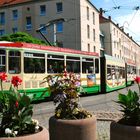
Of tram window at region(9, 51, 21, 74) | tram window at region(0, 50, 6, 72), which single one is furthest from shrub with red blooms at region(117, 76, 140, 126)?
tram window at region(9, 51, 21, 74)

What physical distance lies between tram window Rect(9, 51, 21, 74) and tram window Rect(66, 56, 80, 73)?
4580 millimetres

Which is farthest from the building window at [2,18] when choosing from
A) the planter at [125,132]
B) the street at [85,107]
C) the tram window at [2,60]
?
the planter at [125,132]

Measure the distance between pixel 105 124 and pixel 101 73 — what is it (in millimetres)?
18565

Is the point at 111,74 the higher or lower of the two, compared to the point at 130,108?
higher

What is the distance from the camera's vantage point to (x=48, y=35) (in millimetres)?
62312

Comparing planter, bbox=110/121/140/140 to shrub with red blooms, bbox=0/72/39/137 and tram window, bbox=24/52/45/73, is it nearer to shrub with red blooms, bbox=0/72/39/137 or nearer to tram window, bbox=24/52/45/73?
shrub with red blooms, bbox=0/72/39/137

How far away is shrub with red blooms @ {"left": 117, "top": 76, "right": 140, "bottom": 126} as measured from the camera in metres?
6.13

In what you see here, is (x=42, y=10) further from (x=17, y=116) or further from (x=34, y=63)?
(x=17, y=116)

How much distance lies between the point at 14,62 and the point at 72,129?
43.3 ft

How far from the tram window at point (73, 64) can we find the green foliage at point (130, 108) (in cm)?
1703

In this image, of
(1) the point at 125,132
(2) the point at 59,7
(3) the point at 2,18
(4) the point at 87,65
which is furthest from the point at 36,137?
(3) the point at 2,18

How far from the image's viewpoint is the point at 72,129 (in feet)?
21.1

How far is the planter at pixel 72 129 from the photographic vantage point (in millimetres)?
6445

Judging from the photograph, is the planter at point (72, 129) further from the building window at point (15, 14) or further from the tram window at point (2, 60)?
the building window at point (15, 14)
